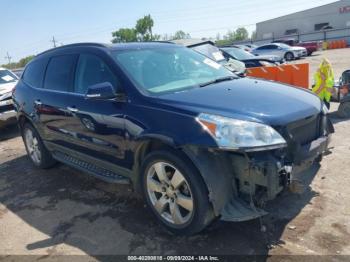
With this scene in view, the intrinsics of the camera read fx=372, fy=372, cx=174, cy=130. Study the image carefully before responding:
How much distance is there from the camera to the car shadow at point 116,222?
11.1 feet

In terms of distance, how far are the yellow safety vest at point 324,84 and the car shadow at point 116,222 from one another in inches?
155

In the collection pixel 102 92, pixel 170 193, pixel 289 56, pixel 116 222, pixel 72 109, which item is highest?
pixel 102 92

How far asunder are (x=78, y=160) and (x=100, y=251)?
65.4 inches

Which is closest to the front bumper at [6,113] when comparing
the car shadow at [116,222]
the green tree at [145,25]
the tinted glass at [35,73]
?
the tinted glass at [35,73]

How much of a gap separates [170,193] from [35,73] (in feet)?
11.6

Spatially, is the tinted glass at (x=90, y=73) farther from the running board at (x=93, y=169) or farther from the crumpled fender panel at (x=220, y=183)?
the crumpled fender panel at (x=220, y=183)

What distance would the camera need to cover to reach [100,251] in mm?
3488

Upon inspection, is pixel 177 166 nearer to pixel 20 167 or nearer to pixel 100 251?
pixel 100 251

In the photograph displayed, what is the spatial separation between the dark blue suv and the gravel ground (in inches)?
10.4

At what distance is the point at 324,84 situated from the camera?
303 inches

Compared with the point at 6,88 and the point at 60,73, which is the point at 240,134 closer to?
the point at 60,73

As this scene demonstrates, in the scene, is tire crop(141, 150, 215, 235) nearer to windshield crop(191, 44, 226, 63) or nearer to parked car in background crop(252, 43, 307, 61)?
windshield crop(191, 44, 226, 63)

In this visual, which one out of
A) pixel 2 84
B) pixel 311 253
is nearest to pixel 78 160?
pixel 311 253

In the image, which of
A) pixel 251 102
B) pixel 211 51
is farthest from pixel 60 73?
pixel 211 51
